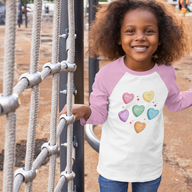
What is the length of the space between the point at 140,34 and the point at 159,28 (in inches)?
4.8

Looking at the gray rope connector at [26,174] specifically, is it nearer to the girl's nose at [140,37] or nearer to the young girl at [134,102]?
the young girl at [134,102]

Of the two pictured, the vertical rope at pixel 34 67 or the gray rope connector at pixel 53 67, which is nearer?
the vertical rope at pixel 34 67

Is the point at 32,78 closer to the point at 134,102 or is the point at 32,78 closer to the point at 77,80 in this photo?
the point at 134,102

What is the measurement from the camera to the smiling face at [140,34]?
2.47 ft

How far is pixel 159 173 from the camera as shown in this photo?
32.7 inches

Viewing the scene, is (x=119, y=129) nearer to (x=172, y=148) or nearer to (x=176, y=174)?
(x=176, y=174)

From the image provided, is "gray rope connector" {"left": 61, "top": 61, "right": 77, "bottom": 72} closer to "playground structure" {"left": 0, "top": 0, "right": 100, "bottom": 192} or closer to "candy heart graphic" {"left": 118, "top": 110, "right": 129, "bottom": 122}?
"playground structure" {"left": 0, "top": 0, "right": 100, "bottom": 192}

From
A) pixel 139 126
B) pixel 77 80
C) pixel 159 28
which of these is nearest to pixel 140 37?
pixel 159 28

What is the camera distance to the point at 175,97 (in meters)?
0.84

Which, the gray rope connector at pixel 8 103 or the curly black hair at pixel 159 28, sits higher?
the curly black hair at pixel 159 28

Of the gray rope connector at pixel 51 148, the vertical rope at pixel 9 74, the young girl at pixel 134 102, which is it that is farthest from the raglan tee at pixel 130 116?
the vertical rope at pixel 9 74

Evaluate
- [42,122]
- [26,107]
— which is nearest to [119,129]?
[42,122]

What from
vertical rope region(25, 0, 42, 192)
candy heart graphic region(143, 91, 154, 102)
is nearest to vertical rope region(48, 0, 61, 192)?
vertical rope region(25, 0, 42, 192)

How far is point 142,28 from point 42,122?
4.98 ft
